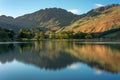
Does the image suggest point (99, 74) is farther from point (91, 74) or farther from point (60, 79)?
point (60, 79)

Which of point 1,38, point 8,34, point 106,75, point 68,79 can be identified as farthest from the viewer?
point 8,34

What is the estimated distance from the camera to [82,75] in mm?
27703

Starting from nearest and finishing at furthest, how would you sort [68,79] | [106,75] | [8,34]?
[68,79], [106,75], [8,34]

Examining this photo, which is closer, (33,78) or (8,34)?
(33,78)

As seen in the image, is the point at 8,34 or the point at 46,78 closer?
the point at 46,78

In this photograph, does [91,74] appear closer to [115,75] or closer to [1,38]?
[115,75]

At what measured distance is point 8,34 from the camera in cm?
17712

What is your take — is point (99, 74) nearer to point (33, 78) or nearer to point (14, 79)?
point (33, 78)

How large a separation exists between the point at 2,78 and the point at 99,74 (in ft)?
37.7

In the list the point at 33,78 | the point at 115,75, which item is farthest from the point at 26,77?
the point at 115,75

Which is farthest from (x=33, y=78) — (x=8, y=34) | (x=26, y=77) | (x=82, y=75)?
(x=8, y=34)

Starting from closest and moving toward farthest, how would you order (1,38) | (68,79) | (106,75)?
(68,79)
(106,75)
(1,38)

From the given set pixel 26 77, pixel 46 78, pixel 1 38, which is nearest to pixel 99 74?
pixel 46 78

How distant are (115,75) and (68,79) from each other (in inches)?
243
